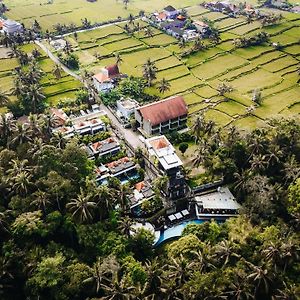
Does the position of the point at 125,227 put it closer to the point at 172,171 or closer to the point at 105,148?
the point at 172,171

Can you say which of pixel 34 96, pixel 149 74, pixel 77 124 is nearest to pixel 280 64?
pixel 149 74

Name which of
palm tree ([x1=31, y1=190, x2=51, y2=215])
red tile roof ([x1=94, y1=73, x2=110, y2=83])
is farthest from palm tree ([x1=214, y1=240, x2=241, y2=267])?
red tile roof ([x1=94, y1=73, x2=110, y2=83])

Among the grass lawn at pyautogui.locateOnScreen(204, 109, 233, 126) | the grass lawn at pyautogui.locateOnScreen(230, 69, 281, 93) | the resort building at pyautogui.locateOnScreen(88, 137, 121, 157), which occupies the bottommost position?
the grass lawn at pyautogui.locateOnScreen(204, 109, 233, 126)

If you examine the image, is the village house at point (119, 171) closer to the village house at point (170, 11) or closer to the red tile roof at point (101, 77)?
the red tile roof at point (101, 77)

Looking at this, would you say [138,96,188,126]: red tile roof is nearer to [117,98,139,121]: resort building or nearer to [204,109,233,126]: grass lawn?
[117,98,139,121]: resort building

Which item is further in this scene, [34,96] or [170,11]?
[170,11]

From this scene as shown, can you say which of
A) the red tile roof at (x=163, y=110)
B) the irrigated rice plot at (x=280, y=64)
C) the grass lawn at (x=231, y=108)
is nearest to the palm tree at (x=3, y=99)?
the red tile roof at (x=163, y=110)
